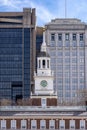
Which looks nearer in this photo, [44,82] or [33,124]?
[33,124]

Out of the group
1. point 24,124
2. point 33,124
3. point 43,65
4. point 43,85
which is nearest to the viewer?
point 24,124

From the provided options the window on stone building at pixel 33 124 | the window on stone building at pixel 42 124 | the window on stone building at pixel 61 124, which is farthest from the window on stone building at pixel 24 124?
Answer: the window on stone building at pixel 61 124

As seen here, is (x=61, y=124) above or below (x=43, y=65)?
below

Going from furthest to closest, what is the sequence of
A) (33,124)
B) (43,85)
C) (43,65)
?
1. (43,65)
2. (43,85)
3. (33,124)

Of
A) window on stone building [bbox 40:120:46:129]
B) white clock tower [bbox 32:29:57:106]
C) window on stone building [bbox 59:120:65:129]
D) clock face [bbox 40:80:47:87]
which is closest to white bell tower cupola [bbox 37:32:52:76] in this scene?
white clock tower [bbox 32:29:57:106]

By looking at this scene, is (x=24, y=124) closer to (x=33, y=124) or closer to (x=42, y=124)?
(x=33, y=124)

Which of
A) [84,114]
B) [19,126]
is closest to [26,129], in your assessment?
[19,126]

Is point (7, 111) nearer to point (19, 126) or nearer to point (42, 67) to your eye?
point (19, 126)

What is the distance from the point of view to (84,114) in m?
109

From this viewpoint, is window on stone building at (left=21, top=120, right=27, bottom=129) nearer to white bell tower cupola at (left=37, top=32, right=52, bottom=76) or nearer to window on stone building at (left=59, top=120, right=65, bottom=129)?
window on stone building at (left=59, top=120, right=65, bottom=129)

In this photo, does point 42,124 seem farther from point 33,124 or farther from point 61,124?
point 61,124

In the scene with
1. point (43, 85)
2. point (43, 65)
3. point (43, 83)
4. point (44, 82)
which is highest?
point (43, 65)

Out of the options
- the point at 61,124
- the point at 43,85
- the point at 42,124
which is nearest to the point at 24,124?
the point at 42,124

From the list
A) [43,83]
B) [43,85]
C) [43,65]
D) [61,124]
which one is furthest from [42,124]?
[43,65]
